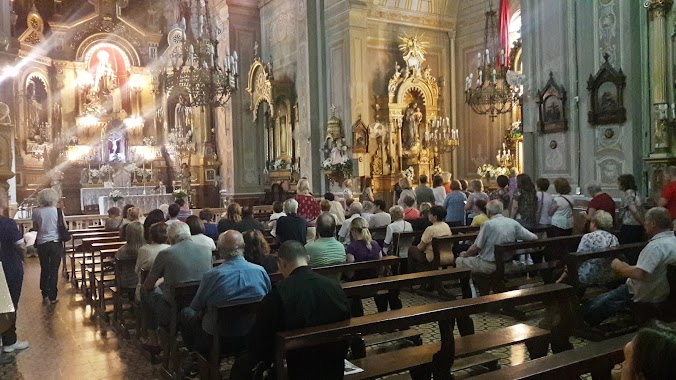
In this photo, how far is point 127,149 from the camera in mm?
22500

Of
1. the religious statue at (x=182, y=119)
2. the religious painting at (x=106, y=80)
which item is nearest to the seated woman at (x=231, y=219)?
the religious statue at (x=182, y=119)

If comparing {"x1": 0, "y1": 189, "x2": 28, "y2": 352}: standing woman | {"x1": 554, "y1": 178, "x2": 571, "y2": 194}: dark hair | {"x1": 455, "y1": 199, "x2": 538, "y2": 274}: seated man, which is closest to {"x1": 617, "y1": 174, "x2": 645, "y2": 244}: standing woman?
{"x1": 554, "y1": 178, "x2": 571, "y2": 194}: dark hair

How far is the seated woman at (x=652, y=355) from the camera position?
5.69ft

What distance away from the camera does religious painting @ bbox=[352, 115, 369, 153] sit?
15.9 metres

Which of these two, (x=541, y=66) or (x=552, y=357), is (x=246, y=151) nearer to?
(x=541, y=66)

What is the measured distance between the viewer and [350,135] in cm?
1605

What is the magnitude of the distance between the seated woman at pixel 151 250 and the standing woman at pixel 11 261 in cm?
128

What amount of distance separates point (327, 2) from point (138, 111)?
10.2 metres

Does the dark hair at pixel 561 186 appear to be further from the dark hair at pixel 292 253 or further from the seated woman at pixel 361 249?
the dark hair at pixel 292 253

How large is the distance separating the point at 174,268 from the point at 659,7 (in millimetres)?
8696

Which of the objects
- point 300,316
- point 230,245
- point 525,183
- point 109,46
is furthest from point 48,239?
point 109,46

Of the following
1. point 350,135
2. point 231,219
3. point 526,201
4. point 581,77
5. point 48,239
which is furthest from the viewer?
point 350,135

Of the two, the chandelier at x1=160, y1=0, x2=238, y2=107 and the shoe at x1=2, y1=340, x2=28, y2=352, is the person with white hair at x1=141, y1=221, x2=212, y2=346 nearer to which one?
the shoe at x1=2, y1=340, x2=28, y2=352

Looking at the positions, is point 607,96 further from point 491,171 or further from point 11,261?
point 11,261
